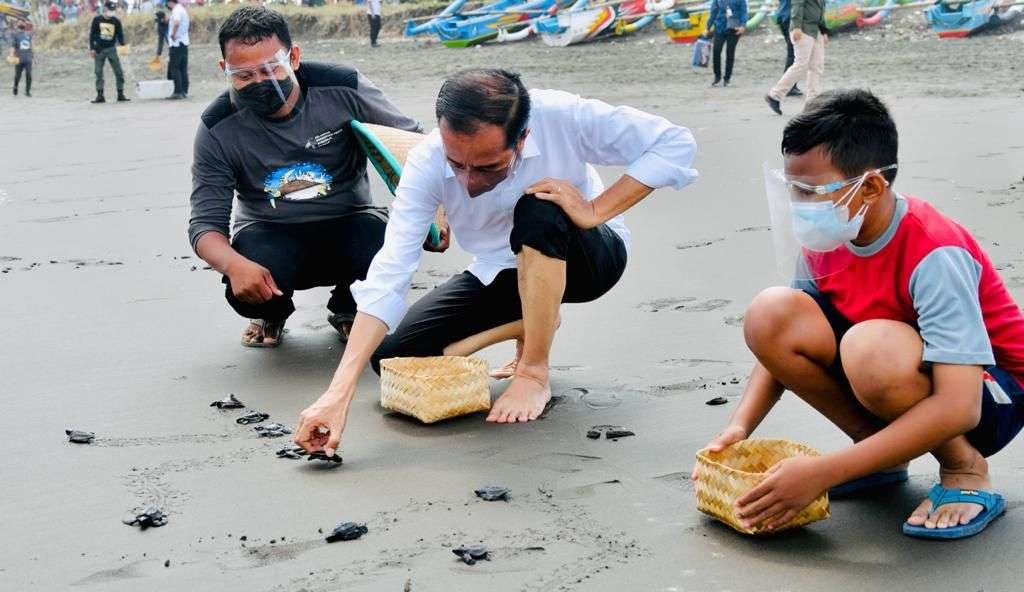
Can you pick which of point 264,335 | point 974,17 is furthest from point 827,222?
point 974,17

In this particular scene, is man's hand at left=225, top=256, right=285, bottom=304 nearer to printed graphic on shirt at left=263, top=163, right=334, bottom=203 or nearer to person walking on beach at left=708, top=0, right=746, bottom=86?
printed graphic on shirt at left=263, top=163, right=334, bottom=203

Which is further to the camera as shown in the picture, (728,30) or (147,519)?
(728,30)

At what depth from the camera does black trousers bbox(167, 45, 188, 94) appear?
786 inches

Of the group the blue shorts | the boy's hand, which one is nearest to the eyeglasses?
the blue shorts

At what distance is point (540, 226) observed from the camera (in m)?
3.74

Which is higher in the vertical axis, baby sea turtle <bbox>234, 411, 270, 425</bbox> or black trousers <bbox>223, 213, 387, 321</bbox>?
black trousers <bbox>223, 213, 387, 321</bbox>

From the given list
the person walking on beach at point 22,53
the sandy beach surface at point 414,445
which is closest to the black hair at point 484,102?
the sandy beach surface at point 414,445

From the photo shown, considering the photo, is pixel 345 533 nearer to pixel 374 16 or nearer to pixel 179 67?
pixel 179 67

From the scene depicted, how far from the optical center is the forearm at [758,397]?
3.03 meters

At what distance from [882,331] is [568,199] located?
1.26 m

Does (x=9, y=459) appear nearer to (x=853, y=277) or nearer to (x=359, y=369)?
(x=359, y=369)

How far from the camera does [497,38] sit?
88.1ft

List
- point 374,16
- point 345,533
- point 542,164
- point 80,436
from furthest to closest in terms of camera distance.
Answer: point 374,16 → point 542,164 → point 80,436 → point 345,533

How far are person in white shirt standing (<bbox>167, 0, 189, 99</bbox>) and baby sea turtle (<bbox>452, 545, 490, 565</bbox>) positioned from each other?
1831cm
